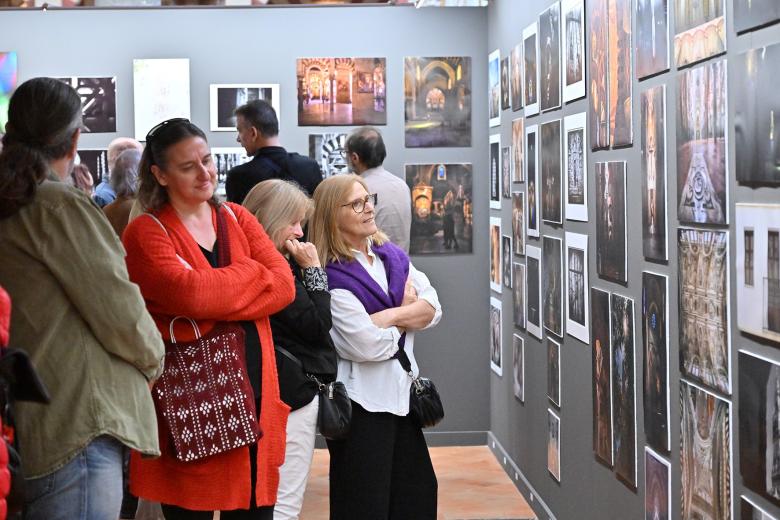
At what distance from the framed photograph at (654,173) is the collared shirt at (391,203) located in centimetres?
338

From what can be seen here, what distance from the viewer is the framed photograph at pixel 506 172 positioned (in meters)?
7.32

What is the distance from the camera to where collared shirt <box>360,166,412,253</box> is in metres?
7.48

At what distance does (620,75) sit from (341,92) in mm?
4155

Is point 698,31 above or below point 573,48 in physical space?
below

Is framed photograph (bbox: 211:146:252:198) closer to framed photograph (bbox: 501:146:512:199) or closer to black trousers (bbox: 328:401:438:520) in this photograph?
framed photograph (bbox: 501:146:512:199)

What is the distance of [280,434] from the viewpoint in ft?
13.0

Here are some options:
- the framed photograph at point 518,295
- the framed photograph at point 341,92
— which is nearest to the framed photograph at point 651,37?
the framed photograph at point 518,295

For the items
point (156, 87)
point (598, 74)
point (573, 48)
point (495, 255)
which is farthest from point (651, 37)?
point (156, 87)

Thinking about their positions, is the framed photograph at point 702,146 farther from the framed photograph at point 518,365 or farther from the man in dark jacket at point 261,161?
the framed photograph at point 518,365

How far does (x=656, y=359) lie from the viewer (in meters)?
4.11

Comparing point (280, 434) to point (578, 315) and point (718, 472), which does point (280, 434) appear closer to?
point (718, 472)

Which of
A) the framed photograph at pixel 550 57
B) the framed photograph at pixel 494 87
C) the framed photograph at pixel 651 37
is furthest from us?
the framed photograph at pixel 494 87

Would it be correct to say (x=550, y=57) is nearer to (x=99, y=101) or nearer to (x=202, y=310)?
(x=202, y=310)

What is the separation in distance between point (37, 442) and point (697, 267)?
195 cm
